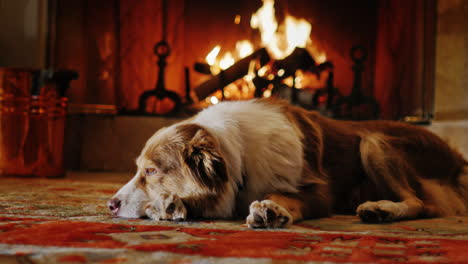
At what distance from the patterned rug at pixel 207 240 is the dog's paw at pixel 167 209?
2.3 inches

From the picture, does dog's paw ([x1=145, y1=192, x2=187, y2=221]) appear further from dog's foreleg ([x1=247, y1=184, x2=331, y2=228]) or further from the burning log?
the burning log

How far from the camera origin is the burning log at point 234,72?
12.6 feet

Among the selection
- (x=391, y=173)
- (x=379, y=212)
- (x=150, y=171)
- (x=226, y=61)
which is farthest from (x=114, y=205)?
(x=226, y=61)

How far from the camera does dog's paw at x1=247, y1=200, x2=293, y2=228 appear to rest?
1.54 metres

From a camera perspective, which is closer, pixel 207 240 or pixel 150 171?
pixel 207 240

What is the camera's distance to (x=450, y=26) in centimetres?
343

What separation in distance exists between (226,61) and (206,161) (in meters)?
2.41

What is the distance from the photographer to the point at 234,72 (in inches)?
151

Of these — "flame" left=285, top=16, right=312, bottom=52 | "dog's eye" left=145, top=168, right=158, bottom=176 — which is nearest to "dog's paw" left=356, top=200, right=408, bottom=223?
"dog's eye" left=145, top=168, right=158, bottom=176

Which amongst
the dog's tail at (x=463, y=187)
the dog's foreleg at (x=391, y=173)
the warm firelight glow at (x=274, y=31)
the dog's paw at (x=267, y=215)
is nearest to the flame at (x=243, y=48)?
the warm firelight glow at (x=274, y=31)

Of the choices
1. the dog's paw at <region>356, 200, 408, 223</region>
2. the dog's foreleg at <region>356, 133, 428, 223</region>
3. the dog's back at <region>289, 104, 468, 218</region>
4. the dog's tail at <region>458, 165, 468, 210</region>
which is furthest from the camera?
the dog's tail at <region>458, 165, 468, 210</region>

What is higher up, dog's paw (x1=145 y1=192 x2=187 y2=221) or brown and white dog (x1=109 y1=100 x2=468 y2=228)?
brown and white dog (x1=109 y1=100 x2=468 y2=228)

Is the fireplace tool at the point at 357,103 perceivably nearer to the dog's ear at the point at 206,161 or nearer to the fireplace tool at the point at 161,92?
the fireplace tool at the point at 161,92

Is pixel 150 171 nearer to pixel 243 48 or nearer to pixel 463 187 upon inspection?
pixel 463 187
